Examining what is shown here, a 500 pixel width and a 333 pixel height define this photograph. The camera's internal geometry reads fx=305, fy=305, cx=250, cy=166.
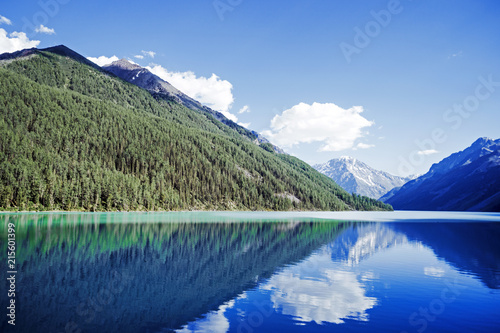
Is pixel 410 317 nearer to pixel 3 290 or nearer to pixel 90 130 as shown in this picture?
pixel 3 290

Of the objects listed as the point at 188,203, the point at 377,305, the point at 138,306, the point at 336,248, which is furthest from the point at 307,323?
the point at 188,203

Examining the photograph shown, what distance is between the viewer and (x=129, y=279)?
23391 millimetres

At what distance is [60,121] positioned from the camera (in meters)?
188

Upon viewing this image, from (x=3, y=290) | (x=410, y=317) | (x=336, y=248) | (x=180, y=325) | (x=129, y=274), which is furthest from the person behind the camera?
(x=336, y=248)

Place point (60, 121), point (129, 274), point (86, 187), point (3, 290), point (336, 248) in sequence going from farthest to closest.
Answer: point (60, 121), point (86, 187), point (336, 248), point (129, 274), point (3, 290)

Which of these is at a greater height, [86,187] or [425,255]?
[86,187]

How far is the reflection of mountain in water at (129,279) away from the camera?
15820 millimetres

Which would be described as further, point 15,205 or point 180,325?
point 15,205

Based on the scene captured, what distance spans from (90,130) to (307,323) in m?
213

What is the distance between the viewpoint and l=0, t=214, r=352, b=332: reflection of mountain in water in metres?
15.8

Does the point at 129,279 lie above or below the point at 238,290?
above

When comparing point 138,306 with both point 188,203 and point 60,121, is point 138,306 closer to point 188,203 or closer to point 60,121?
point 188,203

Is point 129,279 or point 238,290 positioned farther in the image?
point 129,279

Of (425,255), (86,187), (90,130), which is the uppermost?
(90,130)
